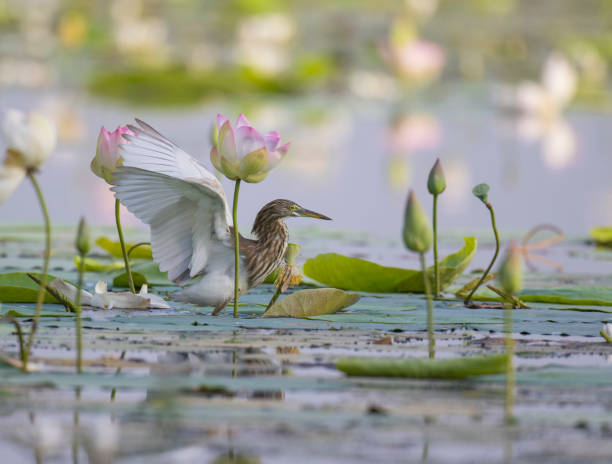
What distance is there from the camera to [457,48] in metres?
19.2

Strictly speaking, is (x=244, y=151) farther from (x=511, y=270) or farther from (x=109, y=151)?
(x=511, y=270)

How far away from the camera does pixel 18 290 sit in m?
2.99

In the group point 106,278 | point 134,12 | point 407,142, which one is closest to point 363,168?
point 407,142

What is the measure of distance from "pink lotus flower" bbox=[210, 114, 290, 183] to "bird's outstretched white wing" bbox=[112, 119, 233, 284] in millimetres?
77

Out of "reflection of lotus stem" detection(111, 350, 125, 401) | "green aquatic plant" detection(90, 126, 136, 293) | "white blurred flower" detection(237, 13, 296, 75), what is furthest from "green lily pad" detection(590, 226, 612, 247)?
"white blurred flower" detection(237, 13, 296, 75)

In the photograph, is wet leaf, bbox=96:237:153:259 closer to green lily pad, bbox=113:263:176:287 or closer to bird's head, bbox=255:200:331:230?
green lily pad, bbox=113:263:176:287

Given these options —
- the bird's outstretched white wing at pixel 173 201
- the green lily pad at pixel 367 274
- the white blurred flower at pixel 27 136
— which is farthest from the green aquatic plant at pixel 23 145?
the green lily pad at pixel 367 274

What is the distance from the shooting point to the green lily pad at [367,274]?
3.38 metres

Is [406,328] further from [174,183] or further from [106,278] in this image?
[106,278]

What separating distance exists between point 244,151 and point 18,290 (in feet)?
2.38

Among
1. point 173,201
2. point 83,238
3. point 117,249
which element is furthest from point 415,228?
point 117,249

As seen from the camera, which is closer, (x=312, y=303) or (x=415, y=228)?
(x=415, y=228)

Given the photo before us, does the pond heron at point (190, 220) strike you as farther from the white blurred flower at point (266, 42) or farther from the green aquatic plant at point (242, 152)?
the white blurred flower at point (266, 42)

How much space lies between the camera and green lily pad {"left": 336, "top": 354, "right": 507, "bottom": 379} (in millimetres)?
2252
